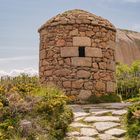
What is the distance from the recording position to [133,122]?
7816mm

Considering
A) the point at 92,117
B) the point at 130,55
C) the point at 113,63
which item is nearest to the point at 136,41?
the point at 130,55

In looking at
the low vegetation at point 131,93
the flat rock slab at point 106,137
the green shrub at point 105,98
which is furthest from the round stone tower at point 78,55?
the flat rock slab at point 106,137

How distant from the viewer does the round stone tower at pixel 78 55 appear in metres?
12.3

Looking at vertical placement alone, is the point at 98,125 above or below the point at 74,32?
below

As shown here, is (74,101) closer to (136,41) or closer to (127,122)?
(127,122)

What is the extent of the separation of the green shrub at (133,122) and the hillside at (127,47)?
1073 inches

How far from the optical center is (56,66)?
41.2 feet

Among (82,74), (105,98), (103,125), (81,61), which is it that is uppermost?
(81,61)

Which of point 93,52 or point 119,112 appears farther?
point 93,52

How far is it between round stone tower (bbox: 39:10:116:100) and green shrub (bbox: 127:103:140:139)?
4.36m

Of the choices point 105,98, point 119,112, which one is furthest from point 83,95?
point 119,112

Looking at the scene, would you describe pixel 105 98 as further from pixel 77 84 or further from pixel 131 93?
pixel 131 93

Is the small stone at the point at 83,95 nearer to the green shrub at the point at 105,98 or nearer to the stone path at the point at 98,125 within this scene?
the green shrub at the point at 105,98

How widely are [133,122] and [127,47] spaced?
28399mm
